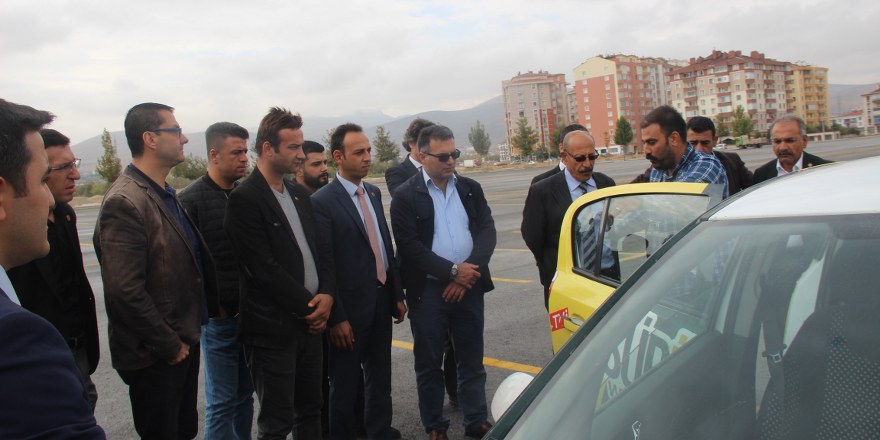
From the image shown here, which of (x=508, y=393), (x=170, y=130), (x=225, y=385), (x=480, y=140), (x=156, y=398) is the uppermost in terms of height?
(x=480, y=140)

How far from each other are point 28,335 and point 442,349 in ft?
10.4

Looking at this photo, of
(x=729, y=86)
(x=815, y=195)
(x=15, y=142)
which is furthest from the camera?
(x=729, y=86)

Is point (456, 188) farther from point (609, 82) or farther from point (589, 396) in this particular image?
point (609, 82)

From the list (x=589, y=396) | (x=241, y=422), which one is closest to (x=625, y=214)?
(x=589, y=396)

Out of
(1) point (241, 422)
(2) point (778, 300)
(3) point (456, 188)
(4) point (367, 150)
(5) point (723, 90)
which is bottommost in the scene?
(1) point (241, 422)

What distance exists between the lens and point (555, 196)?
452 centimetres

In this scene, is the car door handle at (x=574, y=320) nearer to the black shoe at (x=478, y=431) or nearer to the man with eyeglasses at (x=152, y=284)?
the black shoe at (x=478, y=431)

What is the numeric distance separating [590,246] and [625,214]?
11.1 inches

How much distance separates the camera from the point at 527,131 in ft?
321

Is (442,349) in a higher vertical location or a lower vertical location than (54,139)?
lower

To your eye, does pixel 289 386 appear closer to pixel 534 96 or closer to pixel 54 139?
pixel 54 139

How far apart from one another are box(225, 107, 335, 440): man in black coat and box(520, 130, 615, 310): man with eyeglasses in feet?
5.23

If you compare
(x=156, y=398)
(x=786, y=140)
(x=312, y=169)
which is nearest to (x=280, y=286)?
(x=156, y=398)

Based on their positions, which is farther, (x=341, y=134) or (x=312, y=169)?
(x=312, y=169)
